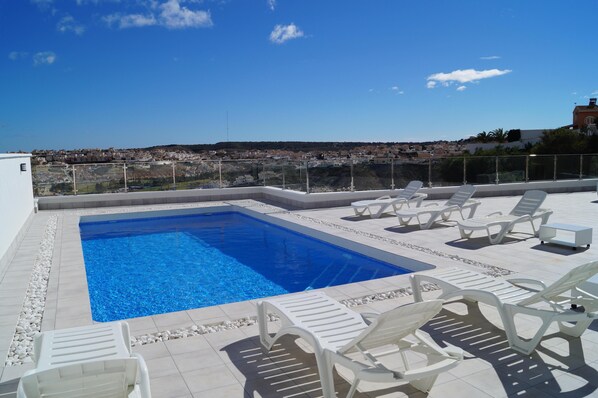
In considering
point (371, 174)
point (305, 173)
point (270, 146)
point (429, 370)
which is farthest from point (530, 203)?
point (270, 146)

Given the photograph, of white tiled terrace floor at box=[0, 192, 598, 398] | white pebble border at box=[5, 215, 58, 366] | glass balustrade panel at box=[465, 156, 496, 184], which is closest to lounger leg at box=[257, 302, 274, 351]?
white tiled terrace floor at box=[0, 192, 598, 398]

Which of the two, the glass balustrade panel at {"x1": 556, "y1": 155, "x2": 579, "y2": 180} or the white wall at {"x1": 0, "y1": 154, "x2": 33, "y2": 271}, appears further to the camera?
the glass balustrade panel at {"x1": 556, "y1": 155, "x2": 579, "y2": 180}

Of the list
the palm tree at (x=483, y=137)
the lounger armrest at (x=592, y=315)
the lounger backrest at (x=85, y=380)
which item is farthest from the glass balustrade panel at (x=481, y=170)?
the palm tree at (x=483, y=137)

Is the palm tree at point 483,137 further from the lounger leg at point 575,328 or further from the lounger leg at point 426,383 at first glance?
the lounger leg at point 426,383

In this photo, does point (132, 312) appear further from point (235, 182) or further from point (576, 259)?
point (235, 182)

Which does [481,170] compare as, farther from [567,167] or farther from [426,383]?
[426,383]

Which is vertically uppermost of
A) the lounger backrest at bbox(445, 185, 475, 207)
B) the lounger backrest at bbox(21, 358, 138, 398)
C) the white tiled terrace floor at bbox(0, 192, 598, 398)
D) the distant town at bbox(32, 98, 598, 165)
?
the distant town at bbox(32, 98, 598, 165)

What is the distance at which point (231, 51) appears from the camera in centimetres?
2417

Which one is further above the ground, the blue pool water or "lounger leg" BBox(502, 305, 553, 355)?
"lounger leg" BBox(502, 305, 553, 355)

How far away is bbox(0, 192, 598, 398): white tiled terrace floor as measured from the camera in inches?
127

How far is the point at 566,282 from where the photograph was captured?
370 cm

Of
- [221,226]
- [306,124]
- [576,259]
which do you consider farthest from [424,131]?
[576,259]

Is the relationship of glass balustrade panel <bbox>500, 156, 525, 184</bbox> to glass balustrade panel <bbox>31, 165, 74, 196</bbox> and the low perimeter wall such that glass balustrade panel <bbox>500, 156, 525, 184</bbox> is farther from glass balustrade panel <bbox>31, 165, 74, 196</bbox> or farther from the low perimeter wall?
glass balustrade panel <bbox>31, 165, 74, 196</bbox>

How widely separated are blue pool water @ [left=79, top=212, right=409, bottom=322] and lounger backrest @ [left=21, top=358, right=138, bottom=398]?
3514 millimetres
